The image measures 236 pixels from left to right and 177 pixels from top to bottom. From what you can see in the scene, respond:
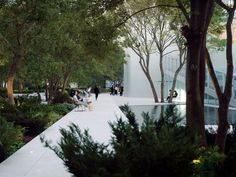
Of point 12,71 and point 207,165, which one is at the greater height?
point 12,71

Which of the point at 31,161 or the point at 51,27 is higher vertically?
the point at 51,27

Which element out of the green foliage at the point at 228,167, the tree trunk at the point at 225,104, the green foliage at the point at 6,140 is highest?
the tree trunk at the point at 225,104

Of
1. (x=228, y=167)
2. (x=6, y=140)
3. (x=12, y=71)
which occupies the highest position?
(x=12, y=71)

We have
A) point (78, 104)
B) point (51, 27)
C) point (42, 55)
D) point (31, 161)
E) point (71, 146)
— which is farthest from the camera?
point (78, 104)

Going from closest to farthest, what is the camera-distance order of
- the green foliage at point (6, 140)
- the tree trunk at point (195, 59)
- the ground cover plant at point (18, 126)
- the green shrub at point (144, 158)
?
the green shrub at point (144, 158), the tree trunk at point (195, 59), the green foliage at point (6, 140), the ground cover plant at point (18, 126)

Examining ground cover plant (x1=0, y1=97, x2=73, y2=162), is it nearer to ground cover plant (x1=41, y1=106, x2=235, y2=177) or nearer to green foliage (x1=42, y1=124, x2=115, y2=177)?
green foliage (x1=42, y1=124, x2=115, y2=177)

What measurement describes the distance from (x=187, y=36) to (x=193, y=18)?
1.58ft

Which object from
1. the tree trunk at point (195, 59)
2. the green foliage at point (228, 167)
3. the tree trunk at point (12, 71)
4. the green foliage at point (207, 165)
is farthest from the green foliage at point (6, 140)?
the tree trunk at point (12, 71)

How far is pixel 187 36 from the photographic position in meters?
6.76

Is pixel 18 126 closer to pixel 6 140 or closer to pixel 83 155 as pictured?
pixel 6 140

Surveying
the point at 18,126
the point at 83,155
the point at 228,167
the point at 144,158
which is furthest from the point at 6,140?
the point at 228,167

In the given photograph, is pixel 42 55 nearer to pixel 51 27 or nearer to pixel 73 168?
pixel 51 27

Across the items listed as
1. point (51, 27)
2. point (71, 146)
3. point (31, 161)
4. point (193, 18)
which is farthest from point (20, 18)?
point (71, 146)

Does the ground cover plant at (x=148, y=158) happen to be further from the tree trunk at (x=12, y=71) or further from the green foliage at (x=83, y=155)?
the tree trunk at (x=12, y=71)
